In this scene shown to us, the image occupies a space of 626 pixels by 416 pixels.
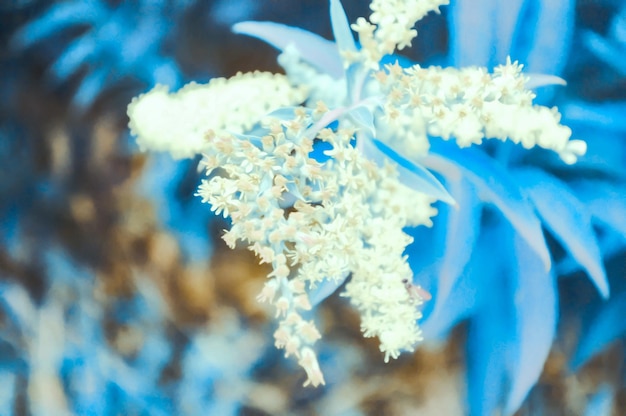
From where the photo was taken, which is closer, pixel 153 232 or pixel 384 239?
pixel 384 239

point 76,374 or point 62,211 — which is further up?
point 62,211

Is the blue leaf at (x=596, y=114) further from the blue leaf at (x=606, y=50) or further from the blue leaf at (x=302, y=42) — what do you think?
the blue leaf at (x=302, y=42)

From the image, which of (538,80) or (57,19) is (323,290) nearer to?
(538,80)

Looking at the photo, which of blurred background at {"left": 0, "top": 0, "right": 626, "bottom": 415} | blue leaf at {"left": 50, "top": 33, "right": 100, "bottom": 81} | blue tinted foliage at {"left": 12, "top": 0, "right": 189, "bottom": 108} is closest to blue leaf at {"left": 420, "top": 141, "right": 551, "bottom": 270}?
blurred background at {"left": 0, "top": 0, "right": 626, "bottom": 415}

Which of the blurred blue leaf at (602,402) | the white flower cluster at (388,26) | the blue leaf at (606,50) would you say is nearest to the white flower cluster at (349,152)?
the white flower cluster at (388,26)

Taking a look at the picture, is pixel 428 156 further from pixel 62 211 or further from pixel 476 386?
pixel 62 211

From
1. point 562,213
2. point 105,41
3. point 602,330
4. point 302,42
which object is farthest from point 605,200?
point 105,41

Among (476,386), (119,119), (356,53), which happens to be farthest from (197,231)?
(476,386)

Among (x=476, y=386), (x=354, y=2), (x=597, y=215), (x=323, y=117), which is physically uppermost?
(x=354, y=2)
